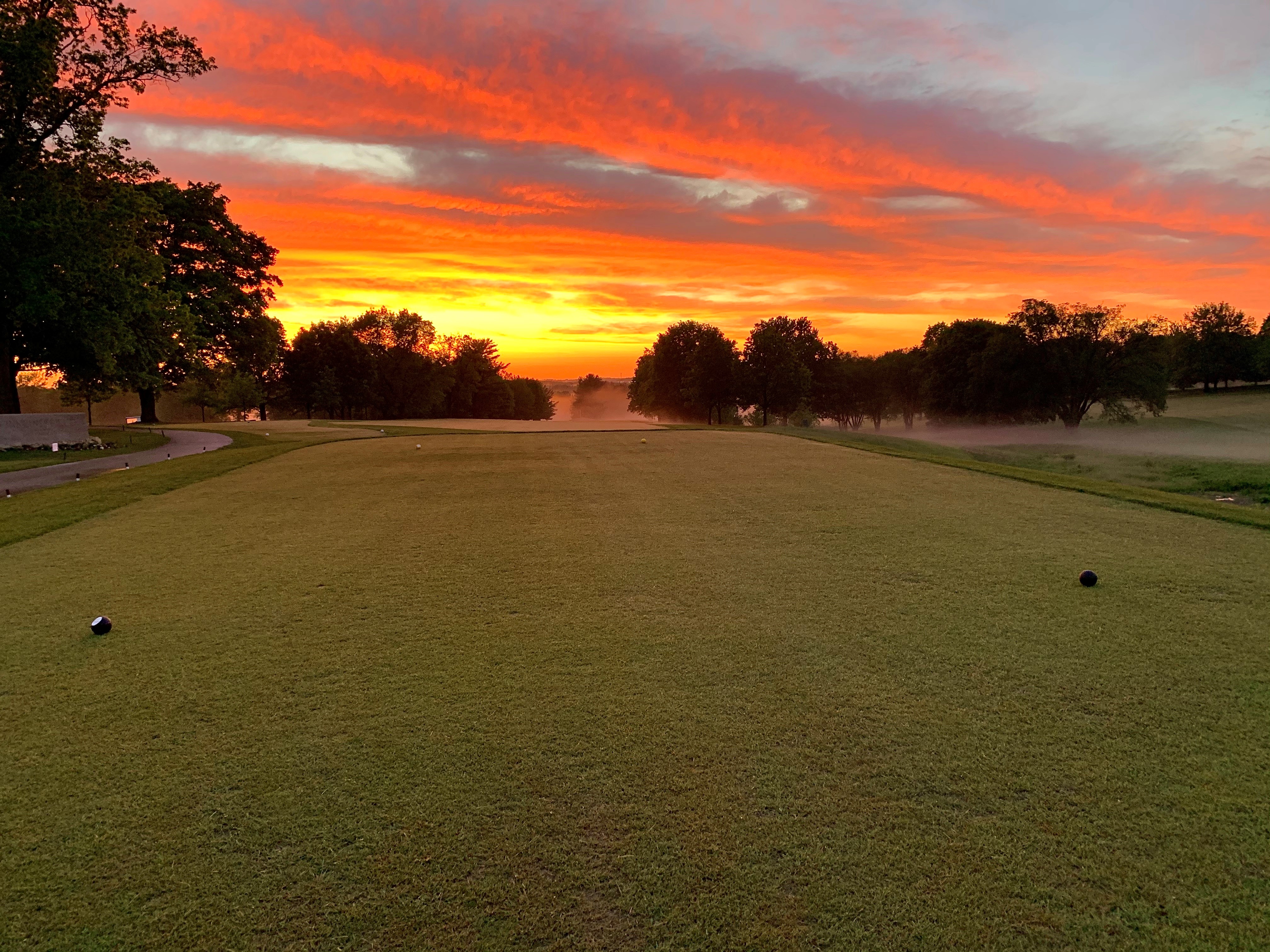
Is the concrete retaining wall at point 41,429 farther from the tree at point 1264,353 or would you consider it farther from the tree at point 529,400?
the tree at point 1264,353

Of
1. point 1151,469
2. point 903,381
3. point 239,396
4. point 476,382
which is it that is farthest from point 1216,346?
point 239,396

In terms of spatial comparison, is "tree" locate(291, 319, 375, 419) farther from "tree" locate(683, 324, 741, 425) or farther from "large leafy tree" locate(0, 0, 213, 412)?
"large leafy tree" locate(0, 0, 213, 412)

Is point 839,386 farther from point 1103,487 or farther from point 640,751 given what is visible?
point 640,751

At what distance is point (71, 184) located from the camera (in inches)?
878

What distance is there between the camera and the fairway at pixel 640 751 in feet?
6.21

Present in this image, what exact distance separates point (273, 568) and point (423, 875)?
14.4ft

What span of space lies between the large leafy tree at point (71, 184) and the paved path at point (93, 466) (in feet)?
14.1

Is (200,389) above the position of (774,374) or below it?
below

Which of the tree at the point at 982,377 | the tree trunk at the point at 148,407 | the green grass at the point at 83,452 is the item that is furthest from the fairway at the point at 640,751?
the tree at the point at 982,377

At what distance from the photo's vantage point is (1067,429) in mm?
46250

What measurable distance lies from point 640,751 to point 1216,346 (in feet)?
298

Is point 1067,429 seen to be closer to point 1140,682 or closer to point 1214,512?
point 1214,512

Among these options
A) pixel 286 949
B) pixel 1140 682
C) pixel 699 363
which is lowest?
pixel 286 949

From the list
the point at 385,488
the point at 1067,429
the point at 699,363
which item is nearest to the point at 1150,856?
the point at 385,488
